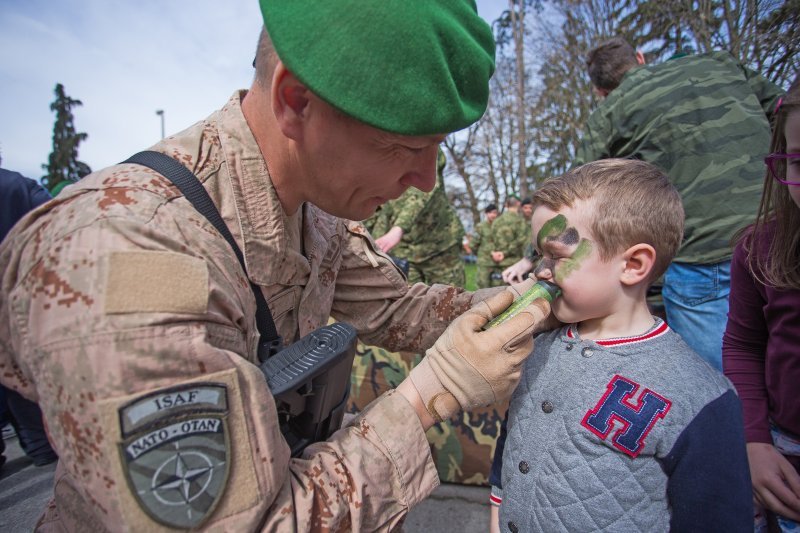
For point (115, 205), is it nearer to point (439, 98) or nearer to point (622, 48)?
point (439, 98)

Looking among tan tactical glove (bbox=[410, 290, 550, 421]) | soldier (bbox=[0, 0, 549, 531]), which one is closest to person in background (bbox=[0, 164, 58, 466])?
soldier (bbox=[0, 0, 549, 531])

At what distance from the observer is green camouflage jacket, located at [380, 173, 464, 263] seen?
502cm

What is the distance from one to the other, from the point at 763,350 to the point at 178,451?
184cm

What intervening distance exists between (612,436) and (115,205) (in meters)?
1.36

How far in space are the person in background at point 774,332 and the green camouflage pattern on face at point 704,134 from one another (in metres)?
0.72

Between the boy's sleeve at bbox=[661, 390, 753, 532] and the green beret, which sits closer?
the green beret

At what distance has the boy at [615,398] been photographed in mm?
1221

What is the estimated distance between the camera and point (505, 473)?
1505 millimetres

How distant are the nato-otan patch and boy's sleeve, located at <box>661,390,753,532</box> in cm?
111

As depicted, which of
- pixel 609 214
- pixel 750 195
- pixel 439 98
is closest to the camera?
pixel 439 98

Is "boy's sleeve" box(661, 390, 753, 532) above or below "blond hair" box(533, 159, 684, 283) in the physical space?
below

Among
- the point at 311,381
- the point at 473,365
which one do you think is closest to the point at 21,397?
the point at 311,381

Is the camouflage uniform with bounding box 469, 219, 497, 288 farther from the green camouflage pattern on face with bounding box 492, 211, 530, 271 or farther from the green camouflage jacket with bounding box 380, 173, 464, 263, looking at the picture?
the green camouflage jacket with bounding box 380, 173, 464, 263

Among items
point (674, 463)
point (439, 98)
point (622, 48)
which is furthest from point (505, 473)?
point (622, 48)
